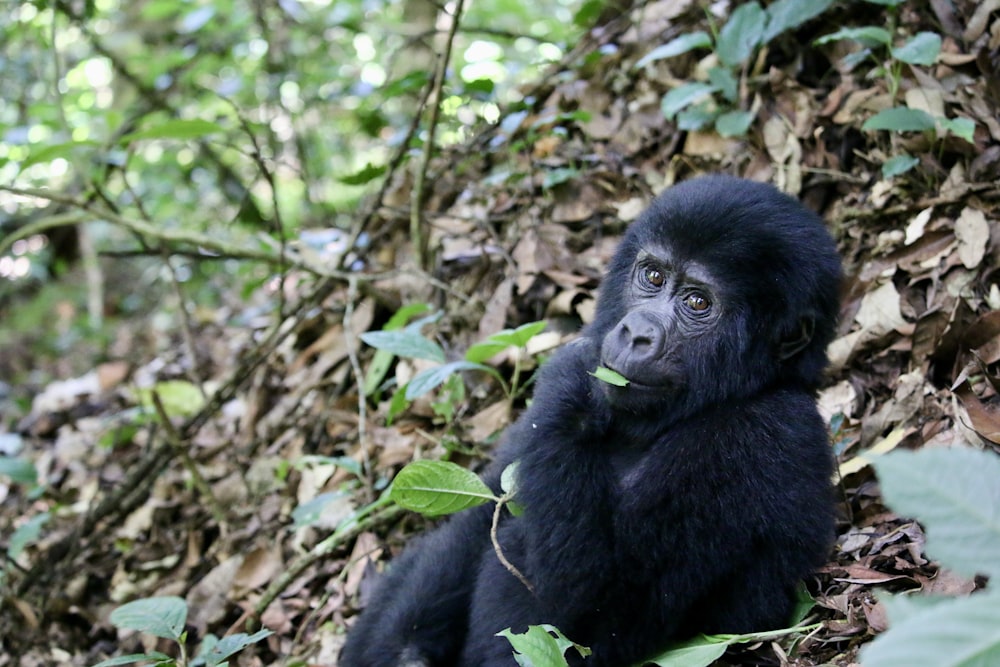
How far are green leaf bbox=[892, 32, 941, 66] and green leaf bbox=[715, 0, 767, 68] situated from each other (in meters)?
0.86

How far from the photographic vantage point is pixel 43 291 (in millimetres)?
11648

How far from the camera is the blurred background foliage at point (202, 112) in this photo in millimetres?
7105

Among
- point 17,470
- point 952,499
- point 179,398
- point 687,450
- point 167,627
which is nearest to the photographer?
point 952,499

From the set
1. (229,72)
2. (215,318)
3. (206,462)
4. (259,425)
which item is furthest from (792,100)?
(229,72)

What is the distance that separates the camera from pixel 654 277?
3.48 metres

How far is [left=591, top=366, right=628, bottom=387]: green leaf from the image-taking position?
3141 millimetres

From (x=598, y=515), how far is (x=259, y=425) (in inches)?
139

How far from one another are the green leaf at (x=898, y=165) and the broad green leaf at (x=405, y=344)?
7.96ft

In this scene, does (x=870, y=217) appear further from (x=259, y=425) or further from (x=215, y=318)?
(x=215, y=318)

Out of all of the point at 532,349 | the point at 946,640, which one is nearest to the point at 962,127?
the point at 532,349

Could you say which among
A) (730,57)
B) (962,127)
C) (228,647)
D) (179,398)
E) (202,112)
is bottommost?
(179,398)

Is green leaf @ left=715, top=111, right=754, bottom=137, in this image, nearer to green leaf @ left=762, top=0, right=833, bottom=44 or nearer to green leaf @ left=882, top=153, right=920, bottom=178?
green leaf @ left=762, top=0, right=833, bottom=44

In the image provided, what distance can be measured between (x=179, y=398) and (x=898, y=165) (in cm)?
498

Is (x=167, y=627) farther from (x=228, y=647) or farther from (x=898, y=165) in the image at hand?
(x=898, y=165)
